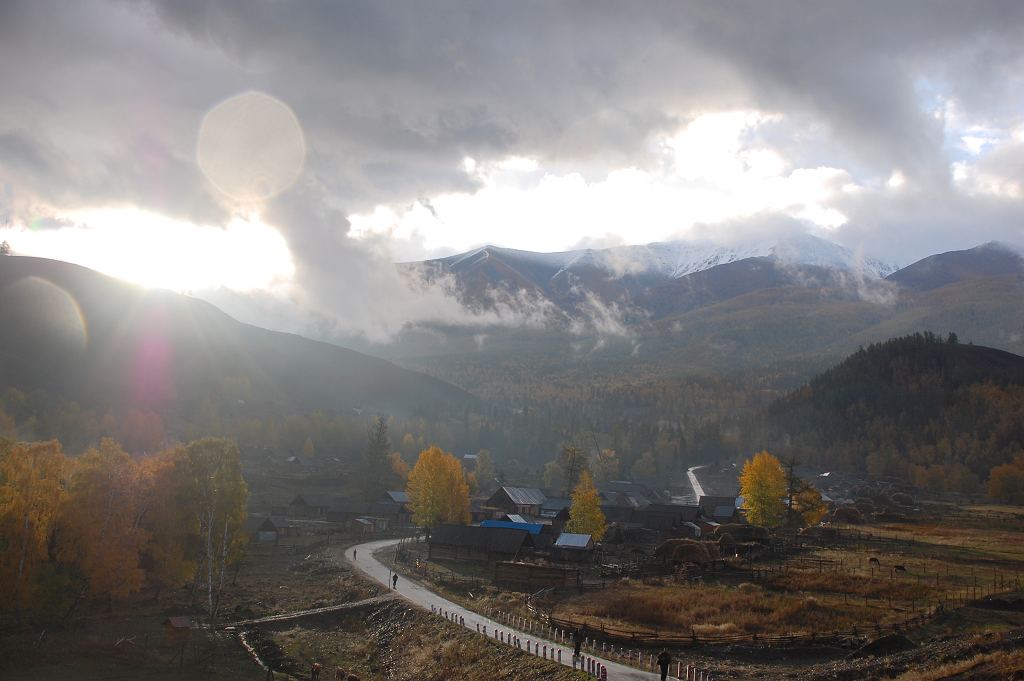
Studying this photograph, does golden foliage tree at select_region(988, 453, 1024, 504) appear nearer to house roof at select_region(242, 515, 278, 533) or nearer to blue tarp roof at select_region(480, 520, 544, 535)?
blue tarp roof at select_region(480, 520, 544, 535)

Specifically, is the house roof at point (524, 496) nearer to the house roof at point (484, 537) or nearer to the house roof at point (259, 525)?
the house roof at point (484, 537)

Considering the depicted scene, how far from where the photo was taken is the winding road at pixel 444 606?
111 ft

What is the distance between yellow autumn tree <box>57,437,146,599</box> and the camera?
49062mm

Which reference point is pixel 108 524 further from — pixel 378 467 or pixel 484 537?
pixel 378 467

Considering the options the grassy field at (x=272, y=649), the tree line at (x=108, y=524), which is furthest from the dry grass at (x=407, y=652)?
the tree line at (x=108, y=524)

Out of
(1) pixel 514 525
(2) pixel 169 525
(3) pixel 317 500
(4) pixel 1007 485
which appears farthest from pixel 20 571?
(4) pixel 1007 485

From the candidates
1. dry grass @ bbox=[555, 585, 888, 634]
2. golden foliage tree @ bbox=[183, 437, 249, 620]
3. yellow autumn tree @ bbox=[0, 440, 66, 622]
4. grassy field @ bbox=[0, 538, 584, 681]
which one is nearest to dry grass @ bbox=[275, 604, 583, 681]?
grassy field @ bbox=[0, 538, 584, 681]

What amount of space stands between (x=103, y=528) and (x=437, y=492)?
5312 centimetres

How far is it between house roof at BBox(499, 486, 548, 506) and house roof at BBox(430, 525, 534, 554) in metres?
38.0

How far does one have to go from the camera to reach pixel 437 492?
100 m

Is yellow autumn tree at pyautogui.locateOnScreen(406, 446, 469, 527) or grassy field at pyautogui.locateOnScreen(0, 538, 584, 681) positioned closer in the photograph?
grassy field at pyautogui.locateOnScreen(0, 538, 584, 681)

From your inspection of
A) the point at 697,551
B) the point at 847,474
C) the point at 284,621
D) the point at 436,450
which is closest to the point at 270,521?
the point at 436,450

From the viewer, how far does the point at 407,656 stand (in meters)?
44.8

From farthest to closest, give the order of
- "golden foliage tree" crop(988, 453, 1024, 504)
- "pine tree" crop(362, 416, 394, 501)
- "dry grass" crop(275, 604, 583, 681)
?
"pine tree" crop(362, 416, 394, 501)
"golden foliage tree" crop(988, 453, 1024, 504)
"dry grass" crop(275, 604, 583, 681)
